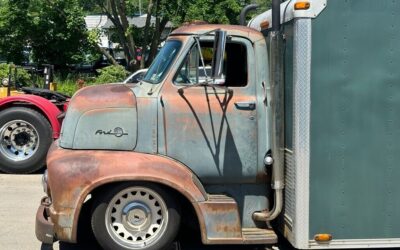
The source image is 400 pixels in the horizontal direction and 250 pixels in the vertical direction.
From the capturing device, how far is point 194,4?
19.0 meters

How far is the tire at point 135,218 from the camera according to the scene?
502 cm

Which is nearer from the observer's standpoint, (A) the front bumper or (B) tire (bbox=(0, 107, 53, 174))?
(A) the front bumper

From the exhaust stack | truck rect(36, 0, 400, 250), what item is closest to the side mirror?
truck rect(36, 0, 400, 250)

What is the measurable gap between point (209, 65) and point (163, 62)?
0.59 metres

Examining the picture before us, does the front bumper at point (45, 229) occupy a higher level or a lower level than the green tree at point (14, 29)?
lower

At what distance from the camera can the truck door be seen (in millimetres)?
5125

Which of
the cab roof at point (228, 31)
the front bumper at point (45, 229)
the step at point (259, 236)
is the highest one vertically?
the cab roof at point (228, 31)

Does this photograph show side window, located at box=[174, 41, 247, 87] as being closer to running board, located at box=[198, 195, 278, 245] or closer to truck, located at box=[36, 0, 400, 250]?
truck, located at box=[36, 0, 400, 250]

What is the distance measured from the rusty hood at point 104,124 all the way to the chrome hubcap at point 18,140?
4183mm

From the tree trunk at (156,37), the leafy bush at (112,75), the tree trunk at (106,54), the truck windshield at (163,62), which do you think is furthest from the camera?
the tree trunk at (106,54)

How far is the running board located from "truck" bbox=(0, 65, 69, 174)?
183 inches

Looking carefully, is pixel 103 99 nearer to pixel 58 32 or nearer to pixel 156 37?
pixel 156 37

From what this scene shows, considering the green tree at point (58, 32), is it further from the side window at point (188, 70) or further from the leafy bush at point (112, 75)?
the side window at point (188, 70)

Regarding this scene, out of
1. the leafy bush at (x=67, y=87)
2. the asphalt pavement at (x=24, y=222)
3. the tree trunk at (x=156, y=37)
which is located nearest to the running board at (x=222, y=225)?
the asphalt pavement at (x=24, y=222)
